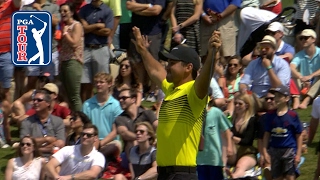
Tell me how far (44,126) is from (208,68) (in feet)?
16.9

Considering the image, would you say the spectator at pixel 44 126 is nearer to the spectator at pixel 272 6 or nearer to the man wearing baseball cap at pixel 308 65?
the man wearing baseball cap at pixel 308 65

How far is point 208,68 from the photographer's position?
25.2ft

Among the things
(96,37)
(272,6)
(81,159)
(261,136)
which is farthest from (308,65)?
(81,159)

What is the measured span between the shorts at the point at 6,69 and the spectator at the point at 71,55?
2.41 ft

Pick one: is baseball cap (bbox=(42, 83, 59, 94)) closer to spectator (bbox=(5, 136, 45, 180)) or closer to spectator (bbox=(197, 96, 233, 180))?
spectator (bbox=(5, 136, 45, 180))

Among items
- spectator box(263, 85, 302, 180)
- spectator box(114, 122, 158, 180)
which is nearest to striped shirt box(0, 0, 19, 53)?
spectator box(114, 122, 158, 180)

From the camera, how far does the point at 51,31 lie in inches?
555

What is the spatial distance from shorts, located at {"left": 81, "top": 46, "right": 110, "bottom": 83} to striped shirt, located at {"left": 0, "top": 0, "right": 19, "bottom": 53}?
3.75ft

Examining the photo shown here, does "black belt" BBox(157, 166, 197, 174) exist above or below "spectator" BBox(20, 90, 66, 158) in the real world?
above

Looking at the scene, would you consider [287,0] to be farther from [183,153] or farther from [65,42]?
[183,153]

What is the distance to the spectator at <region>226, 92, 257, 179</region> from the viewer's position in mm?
11789

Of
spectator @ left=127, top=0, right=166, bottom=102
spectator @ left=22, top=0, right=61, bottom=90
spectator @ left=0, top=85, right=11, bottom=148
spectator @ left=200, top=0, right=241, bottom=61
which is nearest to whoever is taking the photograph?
spectator @ left=0, top=85, right=11, bottom=148

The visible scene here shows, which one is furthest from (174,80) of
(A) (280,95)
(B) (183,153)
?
(A) (280,95)

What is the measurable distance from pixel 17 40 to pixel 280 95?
4175 millimetres
